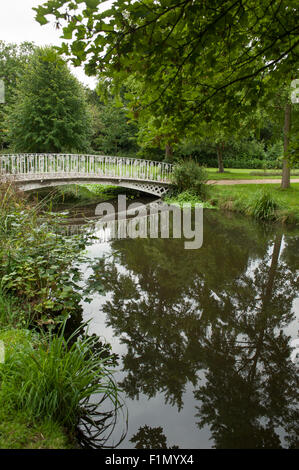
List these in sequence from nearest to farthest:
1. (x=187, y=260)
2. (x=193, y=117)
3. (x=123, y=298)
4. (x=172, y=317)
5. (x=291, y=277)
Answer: (x=193, y=117) → (x=172, y=317) → (x=123, y=298) → (x=291, y=277) → (x=187, y=260)

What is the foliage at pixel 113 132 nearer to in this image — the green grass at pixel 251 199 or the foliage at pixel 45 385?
the green grass at pixel 251 199

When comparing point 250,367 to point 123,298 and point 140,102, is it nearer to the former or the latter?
point 123,298

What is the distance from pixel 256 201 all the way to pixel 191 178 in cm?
519

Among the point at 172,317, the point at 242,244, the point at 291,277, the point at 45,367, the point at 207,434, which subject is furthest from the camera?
the point at 242,244

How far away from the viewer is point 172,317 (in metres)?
4.87

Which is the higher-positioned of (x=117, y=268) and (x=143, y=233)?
(x=143, y=233)

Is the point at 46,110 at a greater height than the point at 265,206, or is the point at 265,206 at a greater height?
the point at 46,110

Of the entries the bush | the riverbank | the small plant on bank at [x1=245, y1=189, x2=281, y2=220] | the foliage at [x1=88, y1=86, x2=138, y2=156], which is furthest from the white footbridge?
the foliage at [x1=88, y1=86, x2=138, y2=156]

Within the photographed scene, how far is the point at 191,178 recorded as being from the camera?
55.0ft

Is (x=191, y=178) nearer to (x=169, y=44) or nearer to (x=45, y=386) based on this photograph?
(x=169, y=44)

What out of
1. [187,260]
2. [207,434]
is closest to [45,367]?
[207,434]

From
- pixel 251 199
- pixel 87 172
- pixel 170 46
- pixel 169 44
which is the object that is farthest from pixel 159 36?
pixel 87 172

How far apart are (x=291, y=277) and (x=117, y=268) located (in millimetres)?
3584

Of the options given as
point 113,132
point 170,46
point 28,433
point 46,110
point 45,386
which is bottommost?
point 28,433
